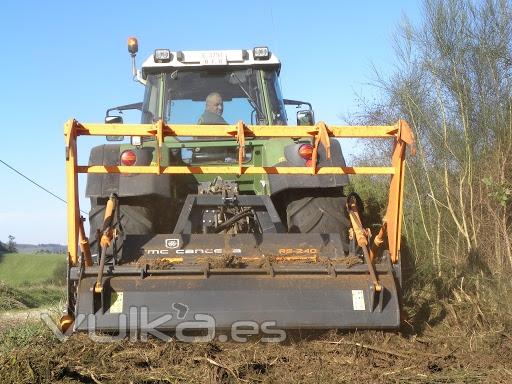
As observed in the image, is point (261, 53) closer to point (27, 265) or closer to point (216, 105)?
point (216, 105)

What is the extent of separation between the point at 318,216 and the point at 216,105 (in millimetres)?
1683

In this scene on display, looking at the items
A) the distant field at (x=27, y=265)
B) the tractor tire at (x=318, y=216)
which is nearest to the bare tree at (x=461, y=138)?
the tractor tire at (x=318, y=216)

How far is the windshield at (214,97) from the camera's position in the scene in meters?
6.71

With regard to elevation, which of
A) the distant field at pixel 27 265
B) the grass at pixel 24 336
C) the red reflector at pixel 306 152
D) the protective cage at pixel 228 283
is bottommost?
the distant field at pixel 27 265

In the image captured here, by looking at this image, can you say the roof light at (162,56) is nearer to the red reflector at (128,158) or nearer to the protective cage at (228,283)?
the red reflector at (128,158)

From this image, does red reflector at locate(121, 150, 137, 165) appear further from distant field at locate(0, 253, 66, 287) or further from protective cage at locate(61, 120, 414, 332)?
distant field at locate(0, 253, 66, 287)

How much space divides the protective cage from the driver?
1799 millimetres

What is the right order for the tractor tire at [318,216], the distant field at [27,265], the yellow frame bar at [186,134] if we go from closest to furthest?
the yellow frame bar at [186,134] → the tractor tire at [318,216] → the distant field at [27,265]

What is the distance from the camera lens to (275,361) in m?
4.35

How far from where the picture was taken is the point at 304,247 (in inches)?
204

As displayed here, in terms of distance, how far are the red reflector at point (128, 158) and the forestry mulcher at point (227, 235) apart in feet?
0.04

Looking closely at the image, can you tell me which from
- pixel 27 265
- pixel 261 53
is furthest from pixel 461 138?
pixel 27 265

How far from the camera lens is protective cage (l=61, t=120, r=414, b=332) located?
457 cm

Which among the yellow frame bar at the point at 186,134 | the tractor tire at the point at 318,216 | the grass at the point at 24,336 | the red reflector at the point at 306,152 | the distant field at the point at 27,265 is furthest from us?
the distant field at the point at 27,265
